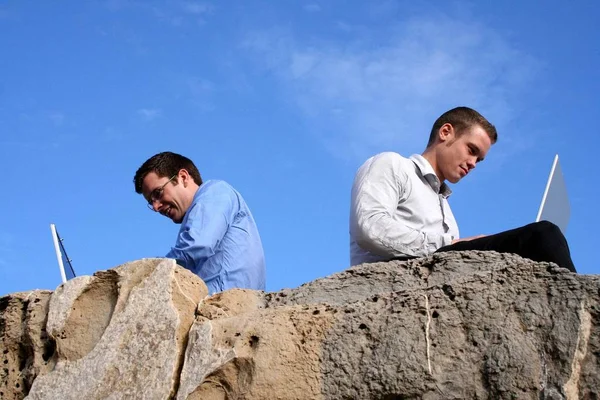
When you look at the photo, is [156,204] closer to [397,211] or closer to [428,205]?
[397,211]

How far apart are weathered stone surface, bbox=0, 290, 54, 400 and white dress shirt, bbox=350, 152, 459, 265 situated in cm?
141

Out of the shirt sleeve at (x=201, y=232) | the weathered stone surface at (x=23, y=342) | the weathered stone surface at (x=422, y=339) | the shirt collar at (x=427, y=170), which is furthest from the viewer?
the shirt collar at (x=427, y=170)

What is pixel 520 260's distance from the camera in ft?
11.3

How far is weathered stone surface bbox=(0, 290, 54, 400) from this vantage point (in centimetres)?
398

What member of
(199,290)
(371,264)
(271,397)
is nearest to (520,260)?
(371,264)

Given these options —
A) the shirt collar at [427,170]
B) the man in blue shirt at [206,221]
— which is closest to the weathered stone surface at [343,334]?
the man in blue shirt at [206,221]

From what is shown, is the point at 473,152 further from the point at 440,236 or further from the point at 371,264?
the point at 371,264

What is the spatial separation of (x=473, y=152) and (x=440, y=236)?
0.58m

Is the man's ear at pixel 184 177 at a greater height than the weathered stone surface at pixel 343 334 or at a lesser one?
greater

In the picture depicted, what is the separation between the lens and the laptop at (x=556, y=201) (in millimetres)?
4574

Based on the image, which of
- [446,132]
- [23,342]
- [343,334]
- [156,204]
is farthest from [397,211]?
[23,342]

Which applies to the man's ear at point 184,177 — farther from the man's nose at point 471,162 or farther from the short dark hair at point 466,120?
the man's nose at point 471,162

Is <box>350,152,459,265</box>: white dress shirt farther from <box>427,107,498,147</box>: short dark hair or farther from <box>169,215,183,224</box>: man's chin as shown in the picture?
<box>169,215,183,224</box>: man's chin

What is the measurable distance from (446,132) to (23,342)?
2.19 meters
